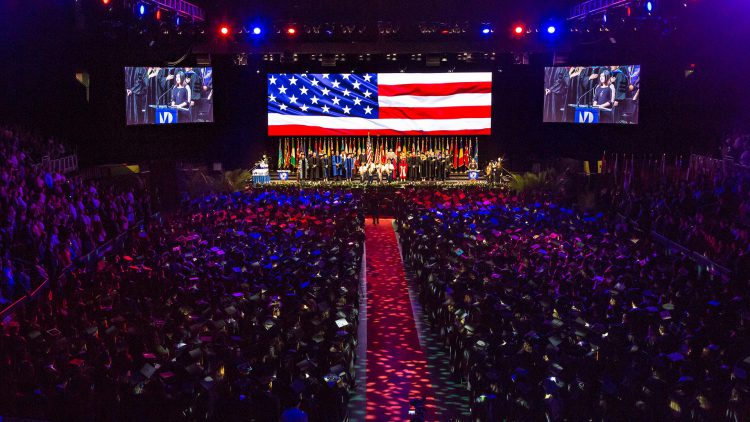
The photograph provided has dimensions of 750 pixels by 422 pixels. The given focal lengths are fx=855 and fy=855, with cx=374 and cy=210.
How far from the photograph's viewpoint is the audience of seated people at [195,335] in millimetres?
7605

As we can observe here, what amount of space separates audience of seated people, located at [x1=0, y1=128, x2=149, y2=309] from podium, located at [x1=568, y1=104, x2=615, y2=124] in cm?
1574

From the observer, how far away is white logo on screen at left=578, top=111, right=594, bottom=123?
28906mm

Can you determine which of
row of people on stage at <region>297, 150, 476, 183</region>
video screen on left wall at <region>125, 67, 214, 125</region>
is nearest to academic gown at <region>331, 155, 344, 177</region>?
row of people on stage at <region>297, 150, 476, 183</region>

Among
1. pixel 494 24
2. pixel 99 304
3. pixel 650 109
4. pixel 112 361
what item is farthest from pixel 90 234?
pixel 650 109

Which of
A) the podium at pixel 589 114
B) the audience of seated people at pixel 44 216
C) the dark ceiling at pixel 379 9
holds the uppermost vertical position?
the dark ceiling at pixel 379 9

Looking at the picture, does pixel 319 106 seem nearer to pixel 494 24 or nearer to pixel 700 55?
pixel 494 24

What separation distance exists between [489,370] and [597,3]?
1617cm

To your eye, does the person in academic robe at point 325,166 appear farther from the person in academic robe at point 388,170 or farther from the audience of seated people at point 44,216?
the audience of seated people at point 44,216

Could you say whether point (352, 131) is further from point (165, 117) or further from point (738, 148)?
point (738, 148)

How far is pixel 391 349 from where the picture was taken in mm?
12406

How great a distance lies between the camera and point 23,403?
25.1 ft

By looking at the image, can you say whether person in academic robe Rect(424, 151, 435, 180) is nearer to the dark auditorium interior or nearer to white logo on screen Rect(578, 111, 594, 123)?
the dark auditorium interior

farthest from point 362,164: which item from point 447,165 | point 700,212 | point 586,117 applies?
point 700,212

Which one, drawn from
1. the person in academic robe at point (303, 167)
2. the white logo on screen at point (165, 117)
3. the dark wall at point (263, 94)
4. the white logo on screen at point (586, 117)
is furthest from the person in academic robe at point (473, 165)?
the white logo on screen at point (165, 117)
